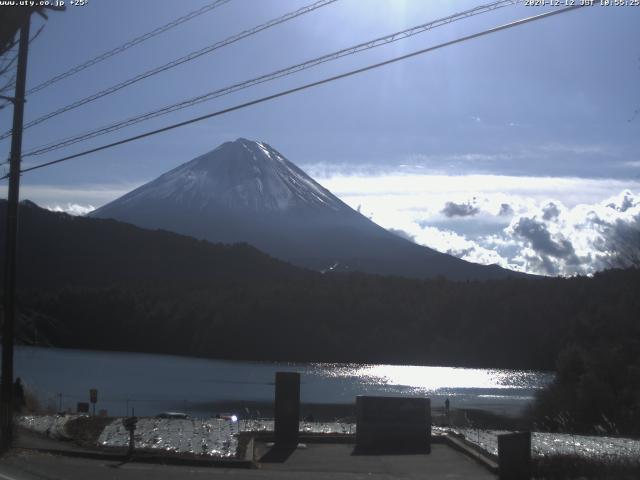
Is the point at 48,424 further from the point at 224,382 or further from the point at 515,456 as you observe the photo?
the point at 224,382

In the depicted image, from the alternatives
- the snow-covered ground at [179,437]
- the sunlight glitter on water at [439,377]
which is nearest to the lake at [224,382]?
the sunlight glitter on water at [439,377]

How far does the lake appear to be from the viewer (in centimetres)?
5400

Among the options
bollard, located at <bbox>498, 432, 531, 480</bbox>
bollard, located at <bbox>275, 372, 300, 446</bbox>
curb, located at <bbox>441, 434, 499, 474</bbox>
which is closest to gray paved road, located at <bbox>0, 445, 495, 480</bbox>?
curb, located at <bbox>441, 434, 499, 474</bbox>

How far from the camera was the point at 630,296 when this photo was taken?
1150 inches

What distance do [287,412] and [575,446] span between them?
5.39 meters

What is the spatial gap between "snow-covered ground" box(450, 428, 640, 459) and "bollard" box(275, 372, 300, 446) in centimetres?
354

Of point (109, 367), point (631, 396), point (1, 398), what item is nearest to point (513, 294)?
point (109, 367)

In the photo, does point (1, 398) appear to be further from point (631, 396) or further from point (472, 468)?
point (631, 396)

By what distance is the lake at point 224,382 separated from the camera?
177ft

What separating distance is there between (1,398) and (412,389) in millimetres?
57790

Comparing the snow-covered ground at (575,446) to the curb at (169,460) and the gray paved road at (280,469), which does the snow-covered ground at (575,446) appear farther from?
the curb at (169,460)

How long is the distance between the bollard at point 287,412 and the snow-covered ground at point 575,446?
354cm

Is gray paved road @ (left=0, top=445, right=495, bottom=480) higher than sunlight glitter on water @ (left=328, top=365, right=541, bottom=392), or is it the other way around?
gray paved road @ (left=0, top=445, right=495, bottom=480)

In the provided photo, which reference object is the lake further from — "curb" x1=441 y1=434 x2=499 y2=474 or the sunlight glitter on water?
"curb" x1=441 y1=434 x2=499 y2=474
